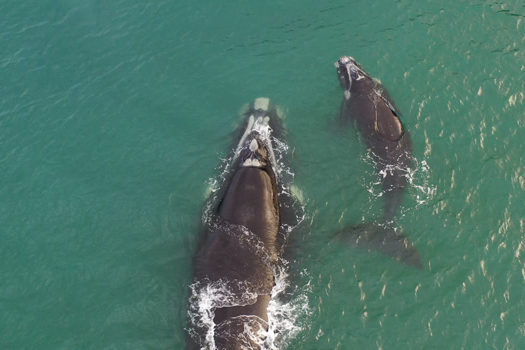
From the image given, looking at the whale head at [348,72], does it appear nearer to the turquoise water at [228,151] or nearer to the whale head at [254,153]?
the turquoise water at [228,151]

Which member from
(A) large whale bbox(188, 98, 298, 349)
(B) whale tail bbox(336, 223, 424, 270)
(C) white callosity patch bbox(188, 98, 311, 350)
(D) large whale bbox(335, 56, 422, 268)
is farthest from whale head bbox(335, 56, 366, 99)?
(C) white callosity patch bbox(188, 98, 311, 350)

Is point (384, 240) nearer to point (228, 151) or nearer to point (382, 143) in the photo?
point (382, 143)

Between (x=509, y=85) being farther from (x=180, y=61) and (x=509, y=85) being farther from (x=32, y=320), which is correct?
(x=32, y=320)

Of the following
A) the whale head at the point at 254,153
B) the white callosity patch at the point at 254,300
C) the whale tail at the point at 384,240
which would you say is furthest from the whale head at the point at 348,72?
the white callosity patch at the point at 254,300

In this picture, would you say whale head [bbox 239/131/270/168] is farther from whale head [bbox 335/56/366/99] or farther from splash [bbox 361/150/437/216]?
whale head [bbox 335/56/366/99]

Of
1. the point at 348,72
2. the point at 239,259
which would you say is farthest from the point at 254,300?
the point at 348,72

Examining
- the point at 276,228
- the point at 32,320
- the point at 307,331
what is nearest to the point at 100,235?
the point at 32,320
